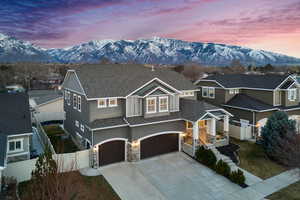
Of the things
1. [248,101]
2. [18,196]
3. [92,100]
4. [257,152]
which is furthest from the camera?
[248,101]

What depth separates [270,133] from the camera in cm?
2070

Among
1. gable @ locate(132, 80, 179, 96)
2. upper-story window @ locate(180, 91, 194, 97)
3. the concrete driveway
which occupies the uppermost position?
gable @ locate(132, 80, 179, 96)

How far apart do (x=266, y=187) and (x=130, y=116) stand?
39.6 ft

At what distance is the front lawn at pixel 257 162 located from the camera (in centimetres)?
1780

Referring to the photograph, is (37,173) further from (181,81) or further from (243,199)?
(181,81)

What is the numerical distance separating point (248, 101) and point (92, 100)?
63.9 ft

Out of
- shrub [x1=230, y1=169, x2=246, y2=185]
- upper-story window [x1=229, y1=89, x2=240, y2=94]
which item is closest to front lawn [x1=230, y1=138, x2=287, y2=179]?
shrub [x1=230, y1=169, x2=246, y2=185]

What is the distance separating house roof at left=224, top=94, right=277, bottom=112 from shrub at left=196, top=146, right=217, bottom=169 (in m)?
9.84

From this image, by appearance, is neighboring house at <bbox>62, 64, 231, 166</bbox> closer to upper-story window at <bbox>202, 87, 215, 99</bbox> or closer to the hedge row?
the hedge row

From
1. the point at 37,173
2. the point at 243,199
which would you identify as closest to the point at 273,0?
the point at 243,199

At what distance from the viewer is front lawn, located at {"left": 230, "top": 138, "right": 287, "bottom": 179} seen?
17.8 meters

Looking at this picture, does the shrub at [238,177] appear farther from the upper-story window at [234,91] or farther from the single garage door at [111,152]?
the upper-story window at [234,91]

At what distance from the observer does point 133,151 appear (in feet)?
61.4

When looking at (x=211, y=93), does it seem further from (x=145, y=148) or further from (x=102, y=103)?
(x=102, y=103)
